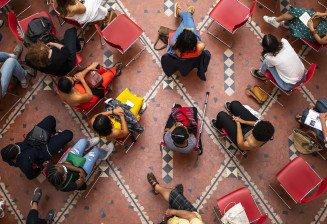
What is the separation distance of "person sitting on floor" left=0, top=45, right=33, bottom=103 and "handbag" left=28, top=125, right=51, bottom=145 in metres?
0.83

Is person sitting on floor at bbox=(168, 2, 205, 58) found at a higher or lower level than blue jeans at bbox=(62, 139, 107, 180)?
higher

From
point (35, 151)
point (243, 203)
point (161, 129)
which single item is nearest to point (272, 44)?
point (161, 129)

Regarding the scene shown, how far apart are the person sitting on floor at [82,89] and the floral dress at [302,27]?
3.38 m

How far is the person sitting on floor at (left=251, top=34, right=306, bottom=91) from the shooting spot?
4.62m

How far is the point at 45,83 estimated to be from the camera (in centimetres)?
584

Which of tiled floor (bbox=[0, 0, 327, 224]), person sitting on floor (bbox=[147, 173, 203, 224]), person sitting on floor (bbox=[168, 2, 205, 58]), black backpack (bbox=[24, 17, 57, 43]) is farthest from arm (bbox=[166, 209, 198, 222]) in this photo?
black backpack (bbox=[24, 17, 57, 43])

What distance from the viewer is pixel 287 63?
4.77 metres

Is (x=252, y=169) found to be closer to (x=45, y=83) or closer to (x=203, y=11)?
(x=203, y=11)

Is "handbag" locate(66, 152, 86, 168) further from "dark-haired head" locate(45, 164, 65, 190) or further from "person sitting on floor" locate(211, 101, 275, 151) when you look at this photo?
"person sitting on floor" locate(211, 101, 275, 151)

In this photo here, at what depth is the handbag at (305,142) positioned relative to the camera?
5230mm

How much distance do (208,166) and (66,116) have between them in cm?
285

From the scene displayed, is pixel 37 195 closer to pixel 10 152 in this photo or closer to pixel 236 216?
pixel 10 152

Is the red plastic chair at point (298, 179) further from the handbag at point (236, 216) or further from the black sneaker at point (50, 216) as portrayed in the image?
the black sneaker at point (50, 216)

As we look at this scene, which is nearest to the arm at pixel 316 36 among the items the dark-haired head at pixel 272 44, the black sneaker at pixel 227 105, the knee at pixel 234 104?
the dark-haired head at pixel 272 44
